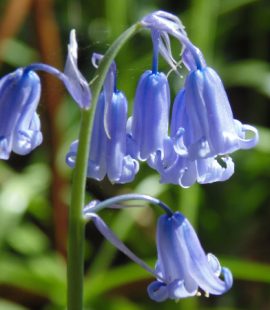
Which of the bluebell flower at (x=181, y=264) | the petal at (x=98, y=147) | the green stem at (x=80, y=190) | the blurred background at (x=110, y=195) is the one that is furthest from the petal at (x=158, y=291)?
the blurred background at (x=110, y=195)

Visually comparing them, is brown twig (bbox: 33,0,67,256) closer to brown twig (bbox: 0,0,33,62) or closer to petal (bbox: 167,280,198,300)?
brown twig (bbox: 0,0,33,62)

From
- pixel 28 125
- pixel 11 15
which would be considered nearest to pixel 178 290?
pixel 28 125

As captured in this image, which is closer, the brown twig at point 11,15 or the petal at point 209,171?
the petal at point 209,171

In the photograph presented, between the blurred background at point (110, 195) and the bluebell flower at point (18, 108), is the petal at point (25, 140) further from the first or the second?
the blurred background at point (110, 195)

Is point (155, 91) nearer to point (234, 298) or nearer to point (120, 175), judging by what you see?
point (120, 175)

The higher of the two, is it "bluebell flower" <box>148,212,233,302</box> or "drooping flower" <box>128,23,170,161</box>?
"drooping flower" <box>128,23,170,161</box>

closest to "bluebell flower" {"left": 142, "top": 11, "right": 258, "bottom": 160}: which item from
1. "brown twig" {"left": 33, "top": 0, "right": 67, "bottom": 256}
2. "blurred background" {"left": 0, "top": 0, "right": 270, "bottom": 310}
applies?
"blurred background" {"left": 0, "top": 0, "right": 270, "bottom": 310}
